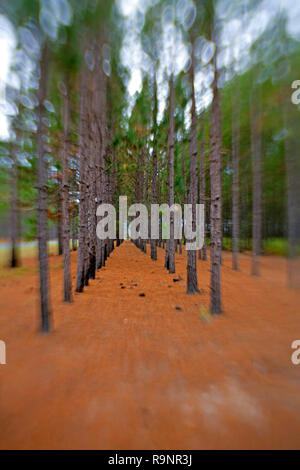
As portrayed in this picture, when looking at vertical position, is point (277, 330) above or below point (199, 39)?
below

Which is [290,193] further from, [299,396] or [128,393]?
[128,393]

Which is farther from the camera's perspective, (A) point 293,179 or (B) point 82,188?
(A) point 293,179

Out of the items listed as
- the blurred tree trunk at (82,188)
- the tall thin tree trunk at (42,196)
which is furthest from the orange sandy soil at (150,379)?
the blurred tree trunk at (82,188)

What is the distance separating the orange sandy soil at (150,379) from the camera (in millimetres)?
1794

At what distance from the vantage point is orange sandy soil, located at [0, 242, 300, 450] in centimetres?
179

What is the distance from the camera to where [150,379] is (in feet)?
8.44

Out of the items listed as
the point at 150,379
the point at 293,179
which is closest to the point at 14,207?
the point at 150,379

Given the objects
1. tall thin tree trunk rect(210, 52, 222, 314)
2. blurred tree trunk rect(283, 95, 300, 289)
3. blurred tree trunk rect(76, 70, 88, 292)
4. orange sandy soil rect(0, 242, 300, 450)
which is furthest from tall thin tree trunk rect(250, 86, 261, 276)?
blurred tree trunk rect(76, 70, 88, 292)

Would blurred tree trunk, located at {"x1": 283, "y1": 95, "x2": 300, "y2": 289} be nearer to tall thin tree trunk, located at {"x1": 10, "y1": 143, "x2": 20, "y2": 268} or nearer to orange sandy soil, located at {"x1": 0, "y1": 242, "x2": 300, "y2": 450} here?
orange sandy soil, located at {"x1": 0, "y1": 242, "x2": 300, "y2": 450}

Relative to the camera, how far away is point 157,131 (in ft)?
35.1

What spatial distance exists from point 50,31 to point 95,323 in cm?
622

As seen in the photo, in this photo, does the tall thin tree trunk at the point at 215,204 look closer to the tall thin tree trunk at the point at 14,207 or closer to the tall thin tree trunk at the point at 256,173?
the tall thin tree trunk at the point at 256,173

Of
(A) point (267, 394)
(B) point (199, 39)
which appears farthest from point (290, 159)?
(A) point (267, 394)

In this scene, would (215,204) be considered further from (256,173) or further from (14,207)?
(14,207)
